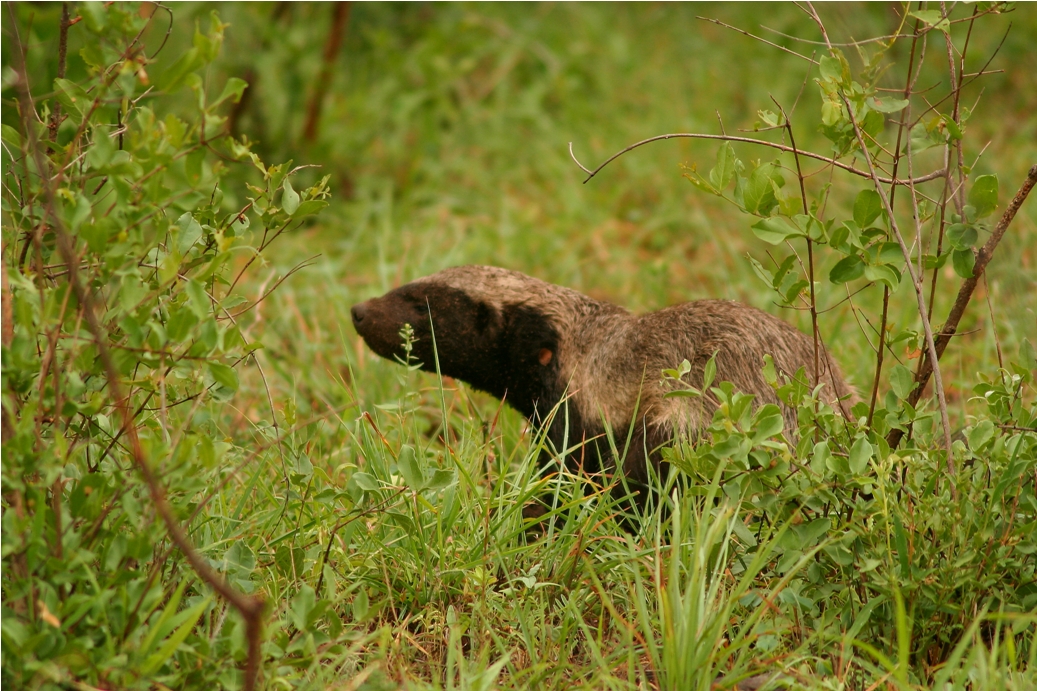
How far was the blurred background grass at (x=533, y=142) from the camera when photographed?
5703 millimetres

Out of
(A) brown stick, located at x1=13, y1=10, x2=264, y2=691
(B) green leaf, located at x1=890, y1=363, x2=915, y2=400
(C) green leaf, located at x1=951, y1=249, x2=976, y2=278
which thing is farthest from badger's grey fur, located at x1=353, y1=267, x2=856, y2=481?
(A) brown stick, located at x1=13, y1=10, x2=264, y2=691

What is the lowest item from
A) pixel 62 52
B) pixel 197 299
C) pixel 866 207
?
pixel 197 299

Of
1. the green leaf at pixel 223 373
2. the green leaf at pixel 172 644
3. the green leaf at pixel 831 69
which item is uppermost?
the green leaf at pixel 831 69

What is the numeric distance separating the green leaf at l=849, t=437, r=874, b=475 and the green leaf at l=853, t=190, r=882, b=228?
0.61m

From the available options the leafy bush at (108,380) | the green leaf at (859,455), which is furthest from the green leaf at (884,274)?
the leafy bush at (108,380)

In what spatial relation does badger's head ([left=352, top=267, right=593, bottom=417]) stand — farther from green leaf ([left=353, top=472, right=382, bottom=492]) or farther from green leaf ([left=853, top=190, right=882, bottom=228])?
green leaf ([left=853, top=190, right=882, bottom=228])

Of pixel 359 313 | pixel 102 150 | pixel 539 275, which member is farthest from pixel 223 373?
pixel 539 275

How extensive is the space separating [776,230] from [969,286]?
0.61 metres

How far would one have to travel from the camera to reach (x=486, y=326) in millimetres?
4062

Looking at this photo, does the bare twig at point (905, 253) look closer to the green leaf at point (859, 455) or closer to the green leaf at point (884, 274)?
the green leaf at point (884, 274)

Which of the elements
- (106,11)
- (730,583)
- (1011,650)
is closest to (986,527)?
(1011,650)

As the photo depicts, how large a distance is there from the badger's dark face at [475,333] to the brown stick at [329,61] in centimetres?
341

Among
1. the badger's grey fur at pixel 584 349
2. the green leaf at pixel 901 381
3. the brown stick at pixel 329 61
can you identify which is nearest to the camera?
the green leaf at pixel 901 381

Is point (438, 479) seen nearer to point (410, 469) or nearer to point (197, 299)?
point (410, 469)
